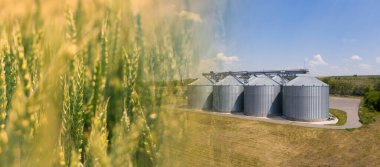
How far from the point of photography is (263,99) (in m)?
26.7

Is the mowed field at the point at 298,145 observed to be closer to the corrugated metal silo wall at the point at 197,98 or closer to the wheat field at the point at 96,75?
the corrugated metal silo wall at the point at 197,98

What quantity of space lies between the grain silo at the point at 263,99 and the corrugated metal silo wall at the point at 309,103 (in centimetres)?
227

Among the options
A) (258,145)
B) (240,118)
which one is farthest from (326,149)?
(240,118)

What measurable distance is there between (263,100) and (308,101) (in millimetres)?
3999

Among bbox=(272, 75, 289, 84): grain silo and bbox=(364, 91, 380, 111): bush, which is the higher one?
bbox=(272, 75, 289, 84): grain silo

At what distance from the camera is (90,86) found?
5.15ft

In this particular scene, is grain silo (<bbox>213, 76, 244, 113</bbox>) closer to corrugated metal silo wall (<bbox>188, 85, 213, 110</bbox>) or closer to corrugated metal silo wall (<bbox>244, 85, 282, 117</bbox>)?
corrugated metal silo wall (<bbox>244, 85, 282, 117</bbox>)

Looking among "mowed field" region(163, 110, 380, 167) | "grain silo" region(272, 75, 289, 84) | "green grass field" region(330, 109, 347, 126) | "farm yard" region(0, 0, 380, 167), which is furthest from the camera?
"grain silo" region(272, 75, 289, 84)

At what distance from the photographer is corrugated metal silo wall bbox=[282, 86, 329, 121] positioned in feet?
79.5

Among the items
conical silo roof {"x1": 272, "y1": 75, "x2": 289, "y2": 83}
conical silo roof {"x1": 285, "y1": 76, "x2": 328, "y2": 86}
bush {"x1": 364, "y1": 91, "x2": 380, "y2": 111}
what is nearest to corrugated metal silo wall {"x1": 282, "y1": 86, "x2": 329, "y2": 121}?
conical silo roof {"x1": 285, "y1": 76, "x2": 328, "y2": 86}

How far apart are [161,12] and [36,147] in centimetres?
112

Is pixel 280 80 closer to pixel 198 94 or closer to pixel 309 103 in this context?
pixel 309 103

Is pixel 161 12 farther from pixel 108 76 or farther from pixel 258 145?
pixel 258 145

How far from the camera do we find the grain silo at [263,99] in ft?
87.7
